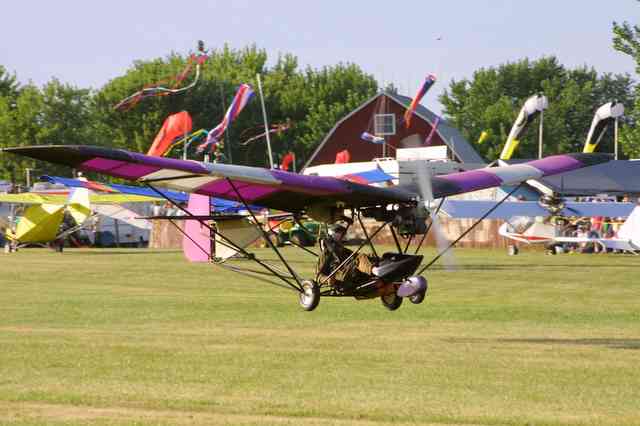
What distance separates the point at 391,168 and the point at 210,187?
35.2 meters

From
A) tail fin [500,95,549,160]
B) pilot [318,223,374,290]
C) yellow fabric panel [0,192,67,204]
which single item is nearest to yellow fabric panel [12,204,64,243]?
yellow fabric panel [0,192,67,204]

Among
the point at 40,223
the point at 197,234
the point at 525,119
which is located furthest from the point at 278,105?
the point at 197,234

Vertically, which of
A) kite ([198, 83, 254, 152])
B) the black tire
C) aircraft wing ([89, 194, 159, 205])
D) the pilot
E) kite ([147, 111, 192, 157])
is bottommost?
Result: the black tire

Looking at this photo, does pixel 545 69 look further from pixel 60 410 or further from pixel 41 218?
pixel 60 410

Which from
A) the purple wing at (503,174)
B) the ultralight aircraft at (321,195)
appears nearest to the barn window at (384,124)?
the purple wing at (503,174)

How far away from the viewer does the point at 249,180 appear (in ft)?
48.4

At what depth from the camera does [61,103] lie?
89.3 metres

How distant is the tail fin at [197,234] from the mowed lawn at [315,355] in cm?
131

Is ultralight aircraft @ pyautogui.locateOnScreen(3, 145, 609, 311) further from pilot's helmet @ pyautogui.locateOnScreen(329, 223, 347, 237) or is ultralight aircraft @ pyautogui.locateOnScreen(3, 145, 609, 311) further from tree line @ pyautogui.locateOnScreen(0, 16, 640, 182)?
tree line @ pyautogui.locateOnScreen(0, 16, 640, 182)

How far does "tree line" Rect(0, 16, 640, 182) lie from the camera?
290ft

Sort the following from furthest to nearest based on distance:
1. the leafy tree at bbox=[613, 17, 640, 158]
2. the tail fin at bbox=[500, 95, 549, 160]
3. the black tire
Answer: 1. the tail fin at bbox=[500, 95, 549, 160]
2. the leafy tree at bbox=[613, 17, 640, 158]
3. the black tire

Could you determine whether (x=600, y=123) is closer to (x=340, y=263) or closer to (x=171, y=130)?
(x=171, y=130)

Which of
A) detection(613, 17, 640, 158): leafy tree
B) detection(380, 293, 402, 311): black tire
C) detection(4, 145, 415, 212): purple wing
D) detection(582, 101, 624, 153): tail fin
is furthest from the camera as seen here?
detection(582, 101, 624, 153): tail fin

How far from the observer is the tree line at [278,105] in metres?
88.2
